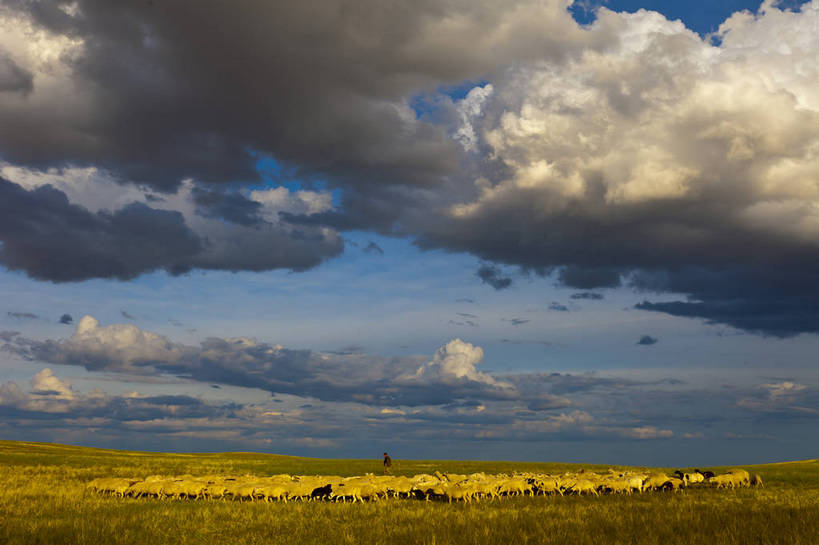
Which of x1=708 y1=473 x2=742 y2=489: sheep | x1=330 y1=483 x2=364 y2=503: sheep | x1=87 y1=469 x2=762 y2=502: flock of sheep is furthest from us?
x1=708 y1=473 x2=742 y2=489: sheep

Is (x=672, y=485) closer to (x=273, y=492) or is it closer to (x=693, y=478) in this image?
(x=693, y=478)

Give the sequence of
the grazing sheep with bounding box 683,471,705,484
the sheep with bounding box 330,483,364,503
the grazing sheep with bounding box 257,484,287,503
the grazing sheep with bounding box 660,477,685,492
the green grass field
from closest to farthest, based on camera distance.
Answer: the green grass field → the sheep with bounding box 330,483,364,503 → the grazing sheep with bounding box 257,484,287,503 → the grazing sheep with bounding box 660,477,685,492 → the grazing sheep with bounding box 683,471,705,484

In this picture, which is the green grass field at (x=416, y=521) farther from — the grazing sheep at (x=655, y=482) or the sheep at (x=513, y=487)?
the grazing sheep at (x=655, y=482)

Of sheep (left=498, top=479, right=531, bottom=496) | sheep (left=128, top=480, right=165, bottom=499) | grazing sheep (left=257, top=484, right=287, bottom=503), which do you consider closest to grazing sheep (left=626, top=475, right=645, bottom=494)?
sheep (left=498, top=479, right=531, bottom=496)

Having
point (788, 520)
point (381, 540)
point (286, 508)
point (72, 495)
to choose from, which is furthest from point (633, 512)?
point (72, 495)

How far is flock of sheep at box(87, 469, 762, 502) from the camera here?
1160 inches

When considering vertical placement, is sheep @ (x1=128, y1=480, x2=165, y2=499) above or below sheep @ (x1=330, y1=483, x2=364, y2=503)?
below

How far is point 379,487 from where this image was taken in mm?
30328

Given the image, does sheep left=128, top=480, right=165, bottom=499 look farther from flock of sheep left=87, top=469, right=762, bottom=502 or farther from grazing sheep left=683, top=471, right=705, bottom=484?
grazing sheep left=683, top=471, right=705, bottom=484

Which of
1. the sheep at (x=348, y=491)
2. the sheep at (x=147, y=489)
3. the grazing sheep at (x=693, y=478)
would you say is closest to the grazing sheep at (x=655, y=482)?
the grazing sheep at (x=693, y=478)

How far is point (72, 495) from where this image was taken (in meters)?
29.8

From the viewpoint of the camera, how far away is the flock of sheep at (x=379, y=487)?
29.5m

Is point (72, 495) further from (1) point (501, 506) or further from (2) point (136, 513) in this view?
(1) point (501, 506)

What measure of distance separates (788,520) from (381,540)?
1287 centimetres
